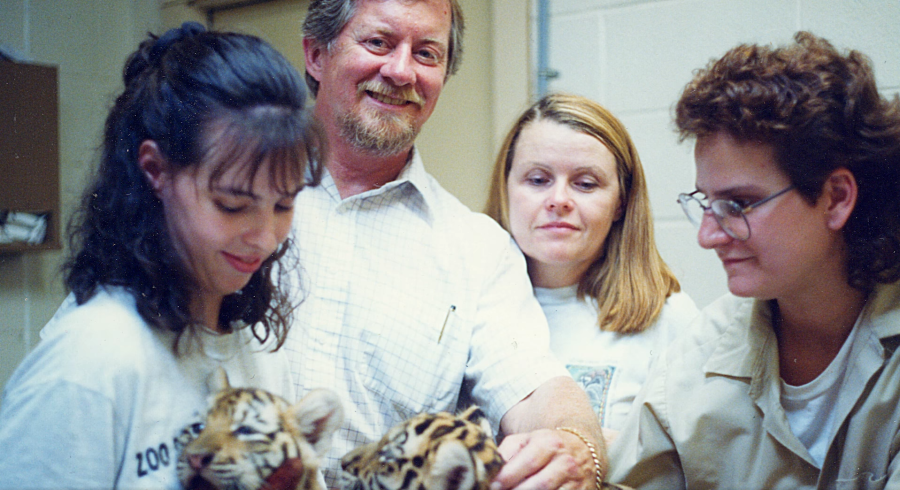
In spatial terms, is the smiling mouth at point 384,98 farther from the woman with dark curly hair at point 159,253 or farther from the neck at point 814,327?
the neck at point 814,327

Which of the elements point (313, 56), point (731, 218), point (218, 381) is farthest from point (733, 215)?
point (218, 381)

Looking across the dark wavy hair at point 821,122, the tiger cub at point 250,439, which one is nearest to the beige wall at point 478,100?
the dark wavy hair at point 821,122

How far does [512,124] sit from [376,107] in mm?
530

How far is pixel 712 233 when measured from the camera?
1.12m

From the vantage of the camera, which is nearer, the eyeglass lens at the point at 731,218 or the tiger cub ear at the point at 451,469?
the tiger cub ear at the point at 451,469

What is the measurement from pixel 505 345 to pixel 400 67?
22.3 inches

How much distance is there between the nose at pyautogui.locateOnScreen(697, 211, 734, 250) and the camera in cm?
112

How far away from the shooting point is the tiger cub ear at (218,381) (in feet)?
2.40

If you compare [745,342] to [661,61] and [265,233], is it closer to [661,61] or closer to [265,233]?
[661,61]

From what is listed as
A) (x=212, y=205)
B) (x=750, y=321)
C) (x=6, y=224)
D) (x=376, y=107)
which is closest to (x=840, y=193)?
(x=750, y=321)

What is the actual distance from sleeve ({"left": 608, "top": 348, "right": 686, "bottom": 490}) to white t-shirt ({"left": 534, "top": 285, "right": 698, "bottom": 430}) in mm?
97

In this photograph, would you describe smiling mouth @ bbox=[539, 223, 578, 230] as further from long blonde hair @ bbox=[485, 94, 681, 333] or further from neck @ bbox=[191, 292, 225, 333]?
neck @ bbox=[191, 292, 225, 333]

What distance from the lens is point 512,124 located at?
150 centimetres

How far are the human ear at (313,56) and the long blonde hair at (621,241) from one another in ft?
1.84
